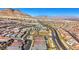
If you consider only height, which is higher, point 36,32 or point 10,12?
point 10,12

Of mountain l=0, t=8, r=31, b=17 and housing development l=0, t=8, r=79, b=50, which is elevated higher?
mountain l=0, t=8, r=31, b=17

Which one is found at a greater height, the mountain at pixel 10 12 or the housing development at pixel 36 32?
the mountain at pixel 10 12
